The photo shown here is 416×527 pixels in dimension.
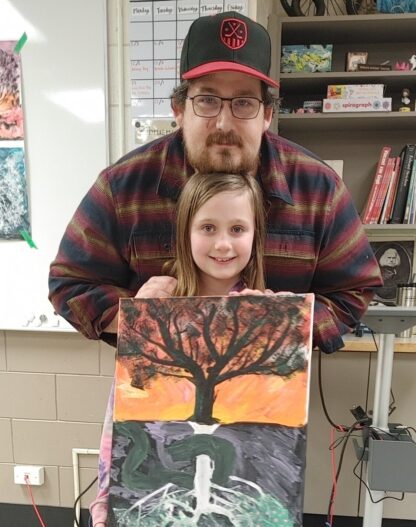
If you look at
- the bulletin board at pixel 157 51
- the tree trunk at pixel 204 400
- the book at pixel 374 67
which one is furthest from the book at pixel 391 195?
the tree trunk at pixel 204 400

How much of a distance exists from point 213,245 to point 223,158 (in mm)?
175

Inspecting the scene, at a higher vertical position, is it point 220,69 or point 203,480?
point 220,69

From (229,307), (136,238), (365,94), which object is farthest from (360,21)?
(229,307)

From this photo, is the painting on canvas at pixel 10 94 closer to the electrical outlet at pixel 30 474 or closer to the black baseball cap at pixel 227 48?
the black baseball cap at pixel 227 48

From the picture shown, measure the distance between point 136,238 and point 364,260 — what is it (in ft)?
1.71

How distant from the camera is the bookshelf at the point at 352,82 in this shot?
1691mm

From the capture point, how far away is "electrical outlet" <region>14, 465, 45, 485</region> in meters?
1.69

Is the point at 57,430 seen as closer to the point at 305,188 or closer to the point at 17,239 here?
the point at 17,239

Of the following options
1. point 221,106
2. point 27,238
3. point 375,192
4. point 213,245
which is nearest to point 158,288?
point 213,245

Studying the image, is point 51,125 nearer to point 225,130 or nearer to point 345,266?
point 225,130

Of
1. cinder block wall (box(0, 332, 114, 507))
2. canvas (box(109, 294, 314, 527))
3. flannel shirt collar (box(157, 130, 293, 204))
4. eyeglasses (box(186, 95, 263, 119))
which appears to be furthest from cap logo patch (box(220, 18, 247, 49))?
cinder block wall (box(0, 332, 114, 507))

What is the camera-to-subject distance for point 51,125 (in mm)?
1484

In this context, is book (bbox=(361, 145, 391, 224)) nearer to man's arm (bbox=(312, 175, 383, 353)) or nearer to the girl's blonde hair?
man's arm (bbox=(312, 175, 383, 353))

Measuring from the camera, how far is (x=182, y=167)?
0.93m
